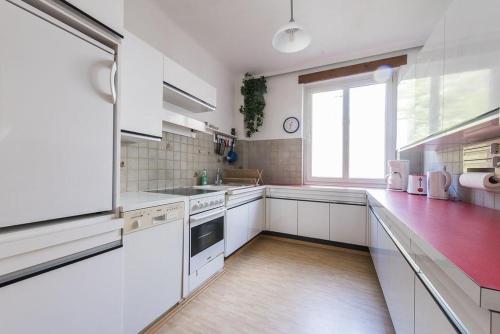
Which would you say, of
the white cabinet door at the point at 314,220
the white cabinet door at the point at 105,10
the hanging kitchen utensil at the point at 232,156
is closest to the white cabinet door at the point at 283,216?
the white cabinet door at the point at 314,220

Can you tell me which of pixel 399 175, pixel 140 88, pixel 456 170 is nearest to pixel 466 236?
pixel 456 170

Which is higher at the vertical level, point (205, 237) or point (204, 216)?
point (204, 216)

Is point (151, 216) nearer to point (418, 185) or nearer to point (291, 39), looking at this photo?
point (291, 39)

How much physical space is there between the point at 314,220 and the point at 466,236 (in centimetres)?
203

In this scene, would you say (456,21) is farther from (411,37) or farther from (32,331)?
(32,331)

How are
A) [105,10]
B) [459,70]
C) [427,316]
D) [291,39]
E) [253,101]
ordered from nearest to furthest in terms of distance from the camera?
[427,316] → [105,10] → [459,70] → [291,39] → [253,101]

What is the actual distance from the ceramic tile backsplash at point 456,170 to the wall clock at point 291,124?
5.34 ft

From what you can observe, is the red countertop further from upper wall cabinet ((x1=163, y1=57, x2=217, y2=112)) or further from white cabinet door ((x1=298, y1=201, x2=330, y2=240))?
upper wall cabinet ((x1=163, y1=57, x2=217, y2=112))

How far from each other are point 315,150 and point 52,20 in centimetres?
307

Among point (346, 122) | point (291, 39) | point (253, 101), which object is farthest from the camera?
point (253, 101)

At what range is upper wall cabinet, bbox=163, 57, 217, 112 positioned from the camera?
1.70m

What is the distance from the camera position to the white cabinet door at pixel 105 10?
860 millimetres

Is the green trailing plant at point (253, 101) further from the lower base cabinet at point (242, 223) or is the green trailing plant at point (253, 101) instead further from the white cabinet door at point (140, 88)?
the white cabinet door at point (140, 88)

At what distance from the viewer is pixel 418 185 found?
76.6 inches
